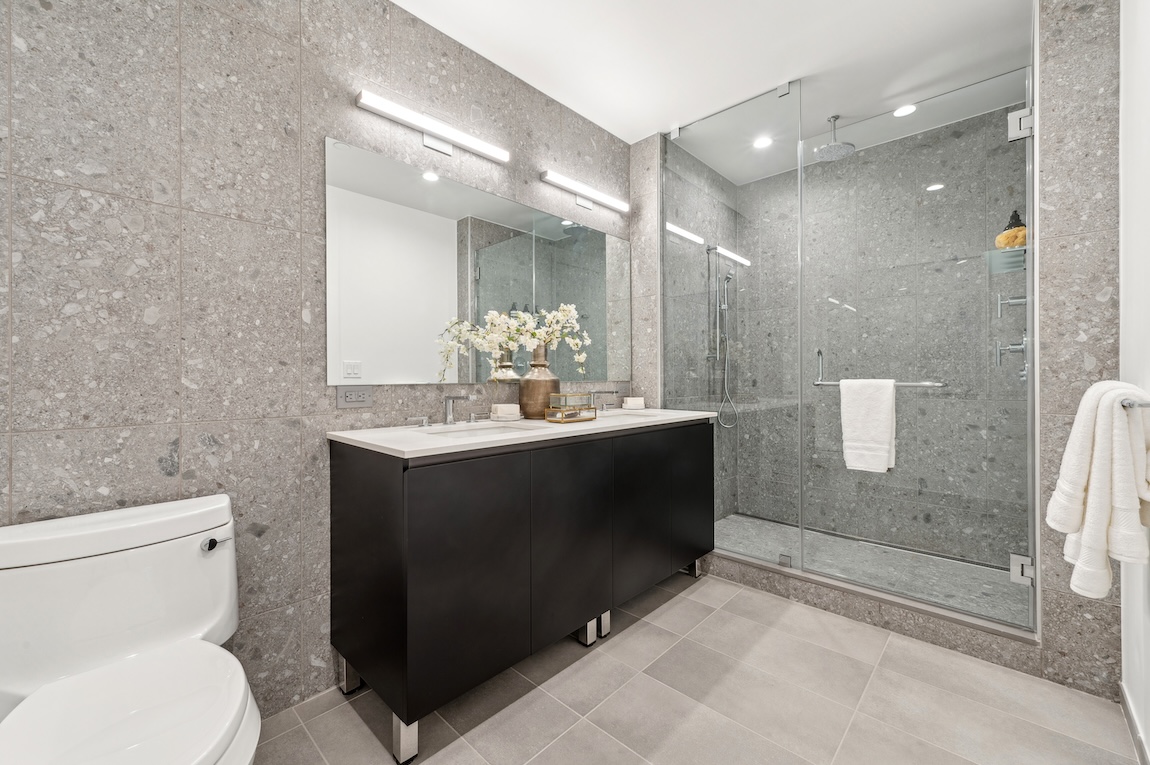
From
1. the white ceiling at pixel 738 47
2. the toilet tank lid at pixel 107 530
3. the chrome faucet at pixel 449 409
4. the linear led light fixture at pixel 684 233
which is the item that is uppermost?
the white ceiling at pixel 738 47

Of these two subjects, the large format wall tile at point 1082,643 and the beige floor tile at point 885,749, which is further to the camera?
the large format wall tile at point 1082,643

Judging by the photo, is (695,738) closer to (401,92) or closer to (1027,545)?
(1027,545)

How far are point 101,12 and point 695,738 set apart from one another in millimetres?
2613

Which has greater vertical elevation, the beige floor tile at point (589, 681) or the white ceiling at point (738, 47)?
Result: the white ceiling at point (738, 47)

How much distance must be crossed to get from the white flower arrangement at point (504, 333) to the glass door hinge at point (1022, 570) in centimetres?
203

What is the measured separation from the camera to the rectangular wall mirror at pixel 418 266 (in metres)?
1.71

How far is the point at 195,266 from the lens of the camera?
1.40 meters

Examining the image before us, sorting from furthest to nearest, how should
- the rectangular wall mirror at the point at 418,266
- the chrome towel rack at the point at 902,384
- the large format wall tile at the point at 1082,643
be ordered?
the chrome towel rack at the point at 902,384
the rectangular wall mirror at the point at 418,266
the large format wall tile at the point at 1082,643

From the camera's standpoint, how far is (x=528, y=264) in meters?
2.32

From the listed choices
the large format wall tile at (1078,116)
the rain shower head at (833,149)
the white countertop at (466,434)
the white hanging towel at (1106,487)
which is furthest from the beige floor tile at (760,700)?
the rain shower head at (833,149)

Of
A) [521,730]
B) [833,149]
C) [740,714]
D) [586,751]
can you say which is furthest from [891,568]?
[833,149]

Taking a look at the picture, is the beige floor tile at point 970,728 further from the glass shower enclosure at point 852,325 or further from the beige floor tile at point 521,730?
the beige floor tile at point 521,730

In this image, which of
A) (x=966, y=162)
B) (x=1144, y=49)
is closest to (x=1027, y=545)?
(x=1144, y=49)

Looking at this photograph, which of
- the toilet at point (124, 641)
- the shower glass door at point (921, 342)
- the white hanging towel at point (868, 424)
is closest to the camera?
the toilet at point (124, 641)
